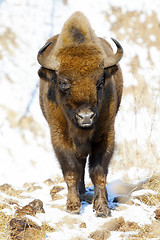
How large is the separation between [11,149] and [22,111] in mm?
1959

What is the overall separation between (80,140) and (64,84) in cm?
92

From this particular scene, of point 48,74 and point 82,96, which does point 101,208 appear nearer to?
point 82,96

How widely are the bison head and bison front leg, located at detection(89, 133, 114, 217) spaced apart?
2.38ft

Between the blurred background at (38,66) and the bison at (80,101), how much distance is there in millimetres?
3917

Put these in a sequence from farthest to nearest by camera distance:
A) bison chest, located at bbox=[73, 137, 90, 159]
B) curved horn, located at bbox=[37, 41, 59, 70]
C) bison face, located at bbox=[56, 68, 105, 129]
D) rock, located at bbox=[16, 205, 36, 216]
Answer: bison chest, located at bbox=[73, 137, 90, 159] → curved horn, located at bbox=[37, 41, 59, 70] → bison face, located at bbox=[56, 68, 105, 129] → rock, located at bbox=[16, 205, 36, 216]

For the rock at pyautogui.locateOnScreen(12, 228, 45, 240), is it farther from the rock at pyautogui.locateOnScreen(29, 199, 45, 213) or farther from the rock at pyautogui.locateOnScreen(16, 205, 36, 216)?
the rock at pyautogui.locateOnScreen(29, 199, 45, 213)

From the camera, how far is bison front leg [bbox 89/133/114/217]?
5430mm

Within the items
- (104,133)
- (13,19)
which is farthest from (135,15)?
(104,133)

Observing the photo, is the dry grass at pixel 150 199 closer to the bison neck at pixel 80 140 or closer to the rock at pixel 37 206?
the bison neck at pixel 80 140

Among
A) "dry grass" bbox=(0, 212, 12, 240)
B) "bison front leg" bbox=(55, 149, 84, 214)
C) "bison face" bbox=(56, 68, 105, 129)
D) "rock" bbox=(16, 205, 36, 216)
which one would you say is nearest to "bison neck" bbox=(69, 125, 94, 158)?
"bison front leg" bbox=(55, 149, 84, 214)

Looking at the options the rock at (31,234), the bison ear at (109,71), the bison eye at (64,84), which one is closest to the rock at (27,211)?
the rock at (31,234)

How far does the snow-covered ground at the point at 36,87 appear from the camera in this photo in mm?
8828

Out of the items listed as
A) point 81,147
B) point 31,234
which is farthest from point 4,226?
point 81,147

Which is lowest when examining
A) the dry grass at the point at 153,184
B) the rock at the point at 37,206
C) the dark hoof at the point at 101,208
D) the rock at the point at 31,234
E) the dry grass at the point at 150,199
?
the dry grass at the point at 153,184
